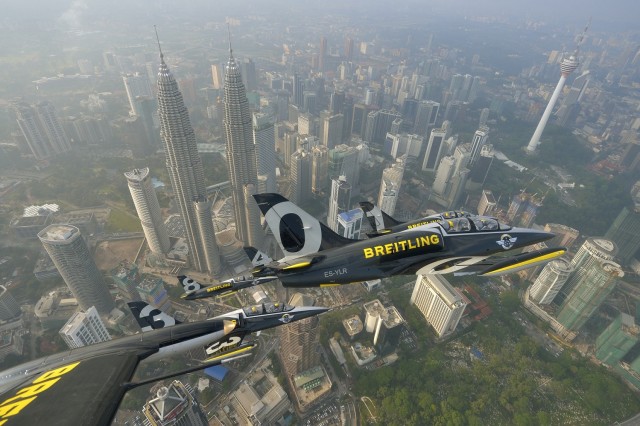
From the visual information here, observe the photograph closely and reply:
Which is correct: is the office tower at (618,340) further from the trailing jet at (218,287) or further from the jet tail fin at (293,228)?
the trailing jet at (218,287)

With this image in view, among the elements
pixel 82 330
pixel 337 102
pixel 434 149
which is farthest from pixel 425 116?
pixel 82 330

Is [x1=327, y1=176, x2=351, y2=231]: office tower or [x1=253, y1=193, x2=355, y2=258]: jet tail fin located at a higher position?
[x1=253, y1=193, x2=355, y2=258]: jet tail fin

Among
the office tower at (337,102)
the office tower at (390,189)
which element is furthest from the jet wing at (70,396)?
the office tower at (337,102)

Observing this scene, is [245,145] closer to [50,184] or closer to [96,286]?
[96,286]

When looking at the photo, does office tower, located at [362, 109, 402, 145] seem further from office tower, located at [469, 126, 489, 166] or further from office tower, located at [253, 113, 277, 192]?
office tower, located at [253, 113, 277, 192]

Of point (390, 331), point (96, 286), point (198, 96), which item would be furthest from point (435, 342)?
point (198, 96)

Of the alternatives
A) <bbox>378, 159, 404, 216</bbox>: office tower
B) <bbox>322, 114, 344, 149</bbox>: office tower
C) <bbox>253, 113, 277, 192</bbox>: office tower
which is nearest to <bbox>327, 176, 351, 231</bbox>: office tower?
<bbox>378, 159, 404, 216</bbox>: office tower
